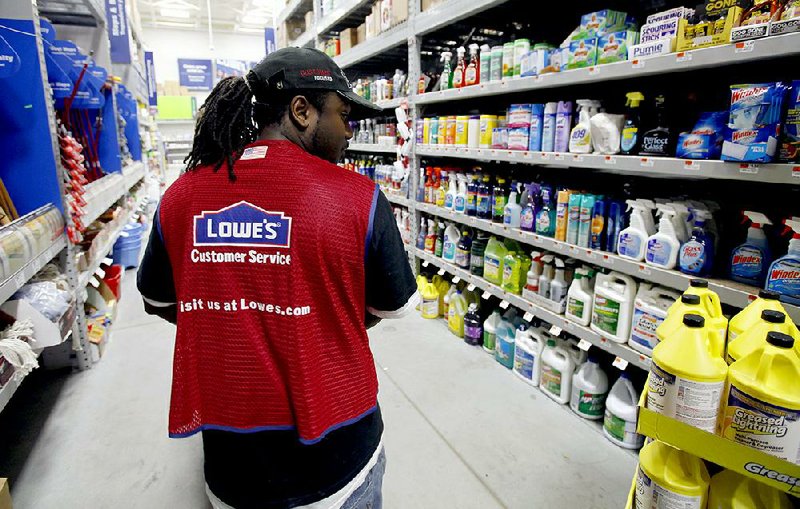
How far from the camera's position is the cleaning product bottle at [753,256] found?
182 centimetres

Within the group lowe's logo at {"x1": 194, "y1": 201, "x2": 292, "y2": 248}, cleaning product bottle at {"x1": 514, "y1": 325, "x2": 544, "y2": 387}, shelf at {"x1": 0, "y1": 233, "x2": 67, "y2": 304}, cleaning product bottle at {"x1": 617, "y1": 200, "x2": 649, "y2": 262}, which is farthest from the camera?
cleaning product bottle at {"x1": 514, "y1": 325, "x2": 544, "y2": 387}

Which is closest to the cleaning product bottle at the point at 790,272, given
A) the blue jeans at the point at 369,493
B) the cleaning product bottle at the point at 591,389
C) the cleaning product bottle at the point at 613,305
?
the cleaning product bottle at the point at 613,305

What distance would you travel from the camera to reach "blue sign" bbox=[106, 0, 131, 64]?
553cm

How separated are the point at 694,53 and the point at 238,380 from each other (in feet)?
6.50

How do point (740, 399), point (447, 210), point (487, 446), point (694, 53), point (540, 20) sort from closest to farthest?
point (740, 399), point (694, 53), point (487, 446), point (540, 20), point (447, 210)

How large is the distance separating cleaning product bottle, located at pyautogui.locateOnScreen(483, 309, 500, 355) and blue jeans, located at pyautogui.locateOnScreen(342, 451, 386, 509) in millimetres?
2212

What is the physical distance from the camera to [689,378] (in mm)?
1159

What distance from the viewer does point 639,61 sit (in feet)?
6.77

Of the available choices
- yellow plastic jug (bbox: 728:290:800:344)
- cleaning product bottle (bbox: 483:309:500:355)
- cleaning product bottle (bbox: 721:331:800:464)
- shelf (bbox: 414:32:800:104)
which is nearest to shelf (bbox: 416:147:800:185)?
shelf (bbox: 414:32:800:104)

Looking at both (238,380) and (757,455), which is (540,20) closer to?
(757,455)

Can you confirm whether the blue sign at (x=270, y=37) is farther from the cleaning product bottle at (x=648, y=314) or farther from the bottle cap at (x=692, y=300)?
the bottle cap at (x=692, y=300)

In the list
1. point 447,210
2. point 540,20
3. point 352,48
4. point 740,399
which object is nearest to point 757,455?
point 740,399

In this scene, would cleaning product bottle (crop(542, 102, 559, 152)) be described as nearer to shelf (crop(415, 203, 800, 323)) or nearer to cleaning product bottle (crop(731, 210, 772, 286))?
shelf (crop(415, 203, 800, 323))

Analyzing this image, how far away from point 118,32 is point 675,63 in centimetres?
611
